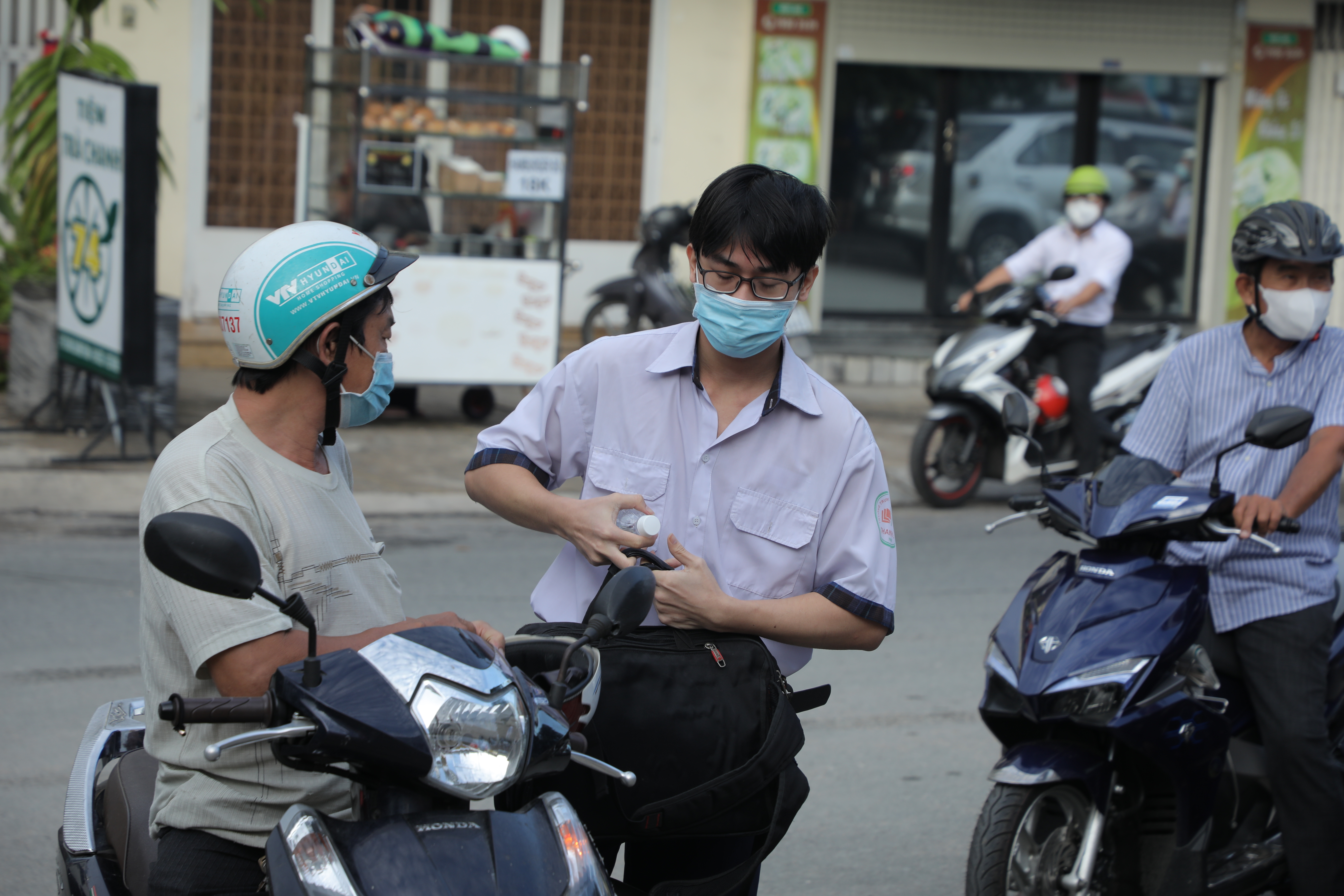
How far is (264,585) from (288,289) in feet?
1.60

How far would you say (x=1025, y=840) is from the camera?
3477 millimetres

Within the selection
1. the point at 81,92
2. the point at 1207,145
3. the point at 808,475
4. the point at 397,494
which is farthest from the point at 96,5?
the point at 1207,145

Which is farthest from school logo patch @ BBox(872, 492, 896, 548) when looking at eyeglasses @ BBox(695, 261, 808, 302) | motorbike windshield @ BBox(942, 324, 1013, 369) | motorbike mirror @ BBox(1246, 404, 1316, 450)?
motorbike windshield @ BBox(942, 324, 1013, 369)

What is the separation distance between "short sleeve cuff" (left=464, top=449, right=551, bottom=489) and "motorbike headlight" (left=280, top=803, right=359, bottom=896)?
91cm

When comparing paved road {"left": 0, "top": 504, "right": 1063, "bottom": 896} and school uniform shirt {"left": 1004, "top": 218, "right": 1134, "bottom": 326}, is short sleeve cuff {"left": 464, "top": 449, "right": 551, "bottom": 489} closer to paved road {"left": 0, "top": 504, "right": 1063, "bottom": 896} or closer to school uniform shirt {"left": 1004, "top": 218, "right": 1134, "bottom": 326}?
paved road {"left": 0, "top": 504, "right": 1063, "bottom": 896}

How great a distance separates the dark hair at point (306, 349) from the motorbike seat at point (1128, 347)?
779cm

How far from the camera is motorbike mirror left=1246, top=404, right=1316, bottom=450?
3.38 metres

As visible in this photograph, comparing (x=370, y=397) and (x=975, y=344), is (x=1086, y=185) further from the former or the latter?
(x=370, y=397)

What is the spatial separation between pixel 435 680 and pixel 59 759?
11.0 ft

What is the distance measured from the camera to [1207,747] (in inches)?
138

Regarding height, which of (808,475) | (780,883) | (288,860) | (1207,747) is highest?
(808,475)

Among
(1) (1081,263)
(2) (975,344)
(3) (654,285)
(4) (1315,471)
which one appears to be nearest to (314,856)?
(4) (1315,471)

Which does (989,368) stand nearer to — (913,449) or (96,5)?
(913,449)

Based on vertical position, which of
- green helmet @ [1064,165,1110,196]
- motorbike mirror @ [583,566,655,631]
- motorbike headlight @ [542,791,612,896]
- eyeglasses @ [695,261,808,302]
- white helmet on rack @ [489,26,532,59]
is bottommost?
motorbike headlight @ [542,791,612,896]
